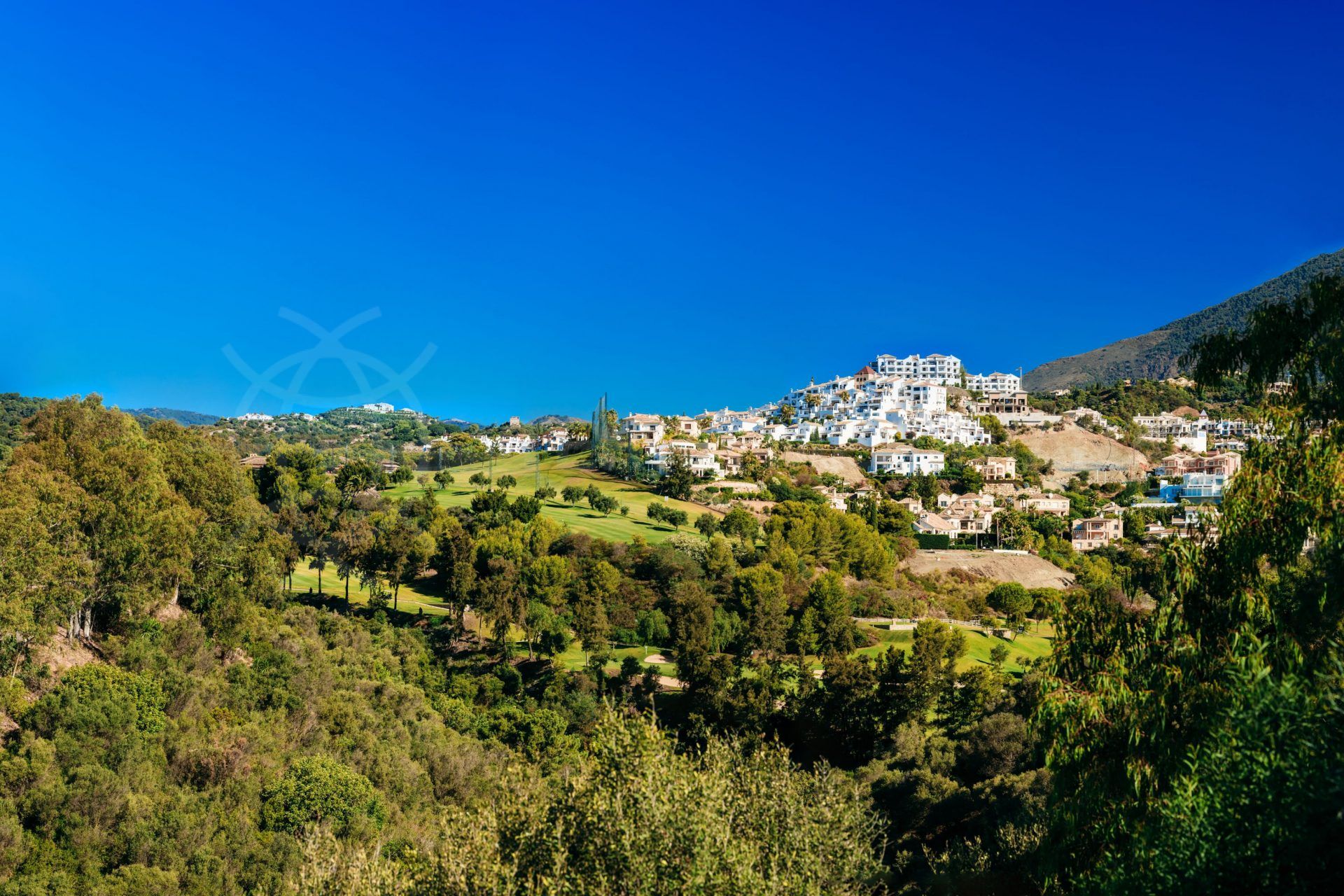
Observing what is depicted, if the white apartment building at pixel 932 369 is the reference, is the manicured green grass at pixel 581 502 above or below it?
below

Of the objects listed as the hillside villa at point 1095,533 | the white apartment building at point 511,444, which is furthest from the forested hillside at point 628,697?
the white apartment building at point 511,444

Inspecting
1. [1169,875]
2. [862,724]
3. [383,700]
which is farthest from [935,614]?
[1169,875]

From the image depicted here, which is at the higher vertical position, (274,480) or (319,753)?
(274,480)

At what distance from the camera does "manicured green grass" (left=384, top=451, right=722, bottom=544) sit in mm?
66562

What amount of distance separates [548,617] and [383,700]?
460 inches

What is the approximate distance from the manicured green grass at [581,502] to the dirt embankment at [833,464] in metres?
22.4

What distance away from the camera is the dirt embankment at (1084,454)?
10788 centimetres

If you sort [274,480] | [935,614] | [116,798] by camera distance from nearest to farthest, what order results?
[116,798] < [935,614] < [274,480]

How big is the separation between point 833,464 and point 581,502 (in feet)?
116

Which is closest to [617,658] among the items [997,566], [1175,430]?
[997,566]

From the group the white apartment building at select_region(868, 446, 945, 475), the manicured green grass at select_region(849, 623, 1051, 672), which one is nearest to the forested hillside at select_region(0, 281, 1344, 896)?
the manicured green grass at select_region(849, 623, 1051, 672)

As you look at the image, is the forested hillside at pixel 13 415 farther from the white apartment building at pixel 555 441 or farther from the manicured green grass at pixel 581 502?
the white apartment building at pixel 555 441

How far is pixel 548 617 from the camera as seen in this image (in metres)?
43.2

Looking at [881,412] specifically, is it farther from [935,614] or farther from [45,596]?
[45,596]
